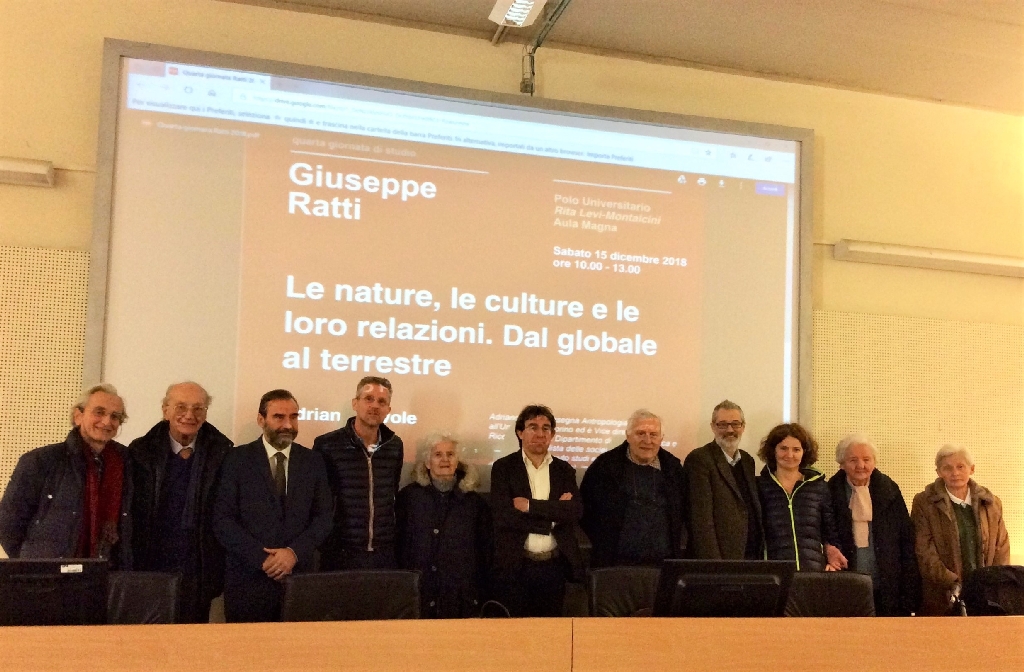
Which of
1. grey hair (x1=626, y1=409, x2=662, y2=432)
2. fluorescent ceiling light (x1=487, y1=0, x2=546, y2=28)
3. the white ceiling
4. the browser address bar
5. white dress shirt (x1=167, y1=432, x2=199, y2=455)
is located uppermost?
the white ceiling

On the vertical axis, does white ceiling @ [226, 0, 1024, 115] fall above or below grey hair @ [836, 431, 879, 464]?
above

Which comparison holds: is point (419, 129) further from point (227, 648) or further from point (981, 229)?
point (981, 229)

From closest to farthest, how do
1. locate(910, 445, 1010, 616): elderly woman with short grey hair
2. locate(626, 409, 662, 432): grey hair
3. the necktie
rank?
the necktie, locate(626, 409, 662, 432): grey hair, locate(910, 445, 1010, 616): elderly woman with short grey hair

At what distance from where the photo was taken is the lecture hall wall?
468 centimetres

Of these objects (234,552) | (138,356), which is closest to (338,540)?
(234,552)

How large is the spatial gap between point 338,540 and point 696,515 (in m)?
1.59

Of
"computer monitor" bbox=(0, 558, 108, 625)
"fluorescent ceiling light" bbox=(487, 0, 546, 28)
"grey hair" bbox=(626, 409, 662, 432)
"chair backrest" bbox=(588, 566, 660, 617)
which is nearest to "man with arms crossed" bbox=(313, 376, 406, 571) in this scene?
"grey hair" bbox=(626, 409, 662, 432)

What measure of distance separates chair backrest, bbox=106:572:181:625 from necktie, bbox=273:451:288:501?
45.4 inches

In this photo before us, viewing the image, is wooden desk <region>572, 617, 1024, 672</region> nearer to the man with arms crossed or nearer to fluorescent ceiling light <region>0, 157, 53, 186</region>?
the man with arms crossed

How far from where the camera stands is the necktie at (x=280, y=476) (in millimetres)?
3662

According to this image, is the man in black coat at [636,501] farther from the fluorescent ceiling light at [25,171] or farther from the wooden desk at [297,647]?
the fluorescent ceiling light at [25,171]

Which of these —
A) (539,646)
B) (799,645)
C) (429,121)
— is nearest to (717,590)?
(799,645)

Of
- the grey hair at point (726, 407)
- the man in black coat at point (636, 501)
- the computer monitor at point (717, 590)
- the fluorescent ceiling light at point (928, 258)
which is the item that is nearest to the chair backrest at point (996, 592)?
the computer monitor at point (717, 590)

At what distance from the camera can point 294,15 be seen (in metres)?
4.64
